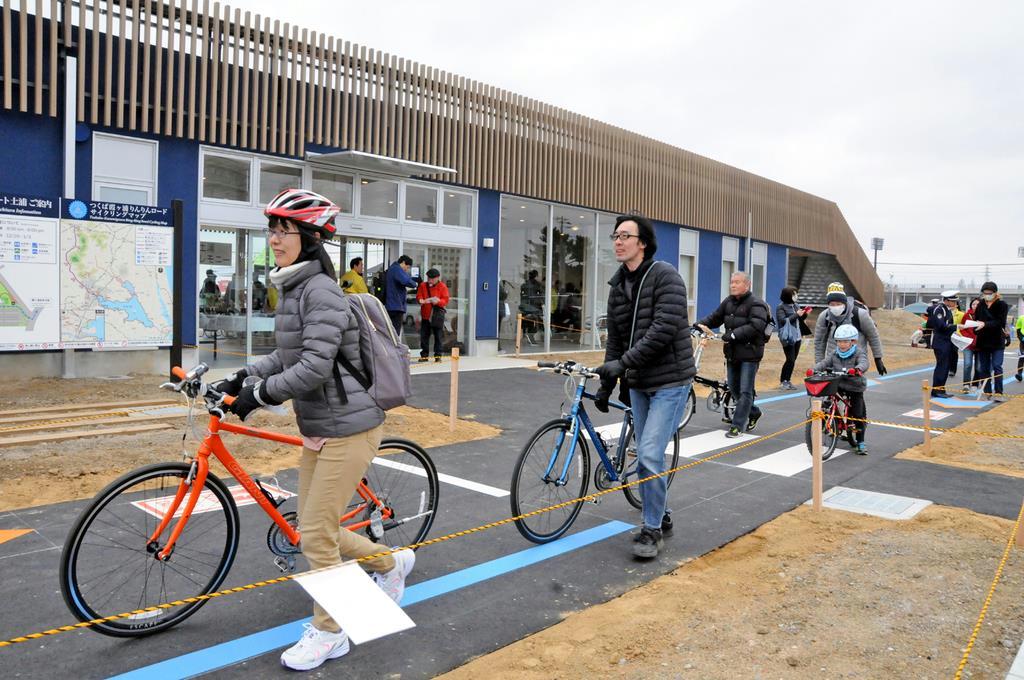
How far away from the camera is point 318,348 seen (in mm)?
3254

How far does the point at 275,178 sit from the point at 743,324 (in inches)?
361

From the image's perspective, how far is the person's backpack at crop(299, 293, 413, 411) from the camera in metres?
3.47

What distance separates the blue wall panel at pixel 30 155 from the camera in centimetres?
1088

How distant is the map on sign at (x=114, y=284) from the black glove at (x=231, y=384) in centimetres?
704

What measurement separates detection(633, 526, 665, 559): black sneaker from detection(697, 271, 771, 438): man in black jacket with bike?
4.30 m

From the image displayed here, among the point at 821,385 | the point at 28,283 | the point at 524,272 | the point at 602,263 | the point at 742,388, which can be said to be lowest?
the point at 742,388

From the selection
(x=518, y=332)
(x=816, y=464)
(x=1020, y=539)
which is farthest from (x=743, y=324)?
(x=518, y=332)


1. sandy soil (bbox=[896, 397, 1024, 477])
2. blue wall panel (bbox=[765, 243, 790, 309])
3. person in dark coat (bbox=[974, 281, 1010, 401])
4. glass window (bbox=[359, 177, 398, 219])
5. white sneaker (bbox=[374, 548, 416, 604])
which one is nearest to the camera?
white sneaker (bbox=[374, 548, 416, 604])

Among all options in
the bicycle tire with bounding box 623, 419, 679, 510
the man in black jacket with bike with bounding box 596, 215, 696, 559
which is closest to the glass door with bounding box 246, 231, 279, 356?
the bicycle tire with bounding box 623, 419, 679, 510

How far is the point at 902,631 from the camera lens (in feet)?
12.4

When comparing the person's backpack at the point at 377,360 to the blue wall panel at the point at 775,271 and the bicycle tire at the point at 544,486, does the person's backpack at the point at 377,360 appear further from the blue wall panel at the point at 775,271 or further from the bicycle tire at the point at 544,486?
the blue wall panel at the point at 775,271

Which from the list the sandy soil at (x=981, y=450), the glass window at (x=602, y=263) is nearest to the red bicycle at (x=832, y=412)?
the sandy soil at (x=981, y=450)

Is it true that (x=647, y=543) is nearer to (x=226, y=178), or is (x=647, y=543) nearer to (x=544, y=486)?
(x=544, y=486)

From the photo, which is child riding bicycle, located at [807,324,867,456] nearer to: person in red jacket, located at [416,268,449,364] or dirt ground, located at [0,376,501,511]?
dirt ground, located at [0,376,501,511]
